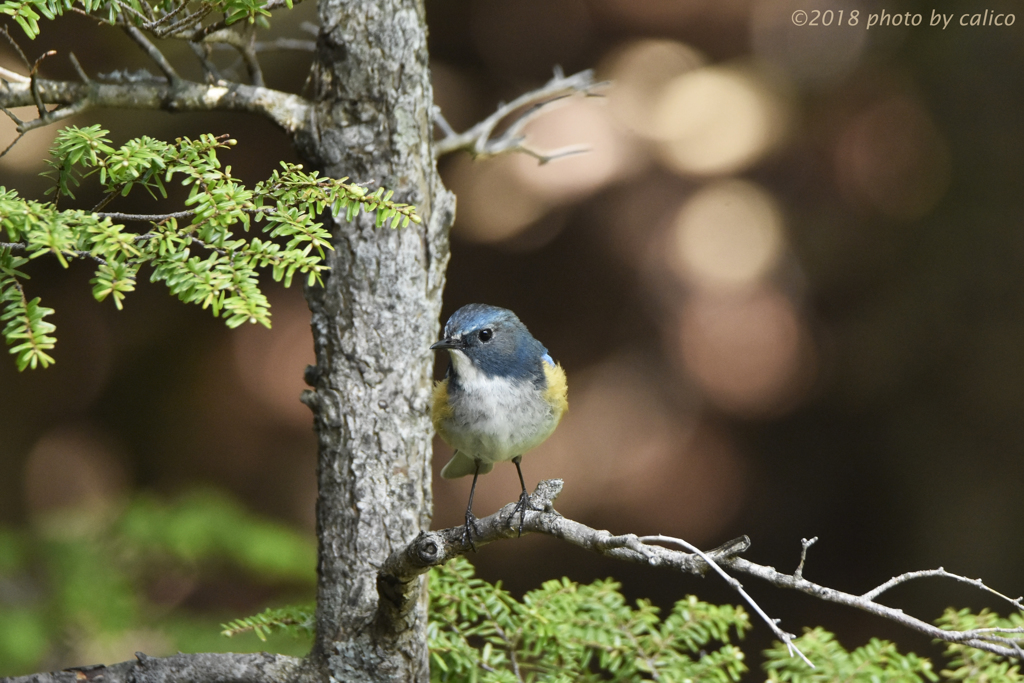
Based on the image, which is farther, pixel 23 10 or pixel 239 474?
pixel 239 474

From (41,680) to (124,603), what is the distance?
181 centimetres

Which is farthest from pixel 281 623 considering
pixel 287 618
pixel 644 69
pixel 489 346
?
pixel 644 69

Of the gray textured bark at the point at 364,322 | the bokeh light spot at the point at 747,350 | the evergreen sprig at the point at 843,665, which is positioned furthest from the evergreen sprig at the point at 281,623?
the bokeh light spot at the point at 747,350

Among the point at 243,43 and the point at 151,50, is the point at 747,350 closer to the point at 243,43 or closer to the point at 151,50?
the point at 243,43

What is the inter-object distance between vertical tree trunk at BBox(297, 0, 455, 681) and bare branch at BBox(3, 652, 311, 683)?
17 cm

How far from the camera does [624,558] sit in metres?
1.69

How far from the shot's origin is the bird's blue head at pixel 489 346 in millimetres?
2795

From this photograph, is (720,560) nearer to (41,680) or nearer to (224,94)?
(41,680)

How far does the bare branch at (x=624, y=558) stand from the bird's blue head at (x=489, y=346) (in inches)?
32.3

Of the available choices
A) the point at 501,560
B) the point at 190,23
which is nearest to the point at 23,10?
the point at 190,23

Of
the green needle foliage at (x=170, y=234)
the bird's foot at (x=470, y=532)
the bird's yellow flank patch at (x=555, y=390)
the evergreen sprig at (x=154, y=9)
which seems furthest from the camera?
the bird's yellow flank patch at (x=555, y=390)

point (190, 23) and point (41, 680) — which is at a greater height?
point (190, 23)

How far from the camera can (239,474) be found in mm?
5441

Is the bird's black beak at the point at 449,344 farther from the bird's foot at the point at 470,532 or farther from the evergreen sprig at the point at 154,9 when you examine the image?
the evergreen sprig at the point at 154,9
